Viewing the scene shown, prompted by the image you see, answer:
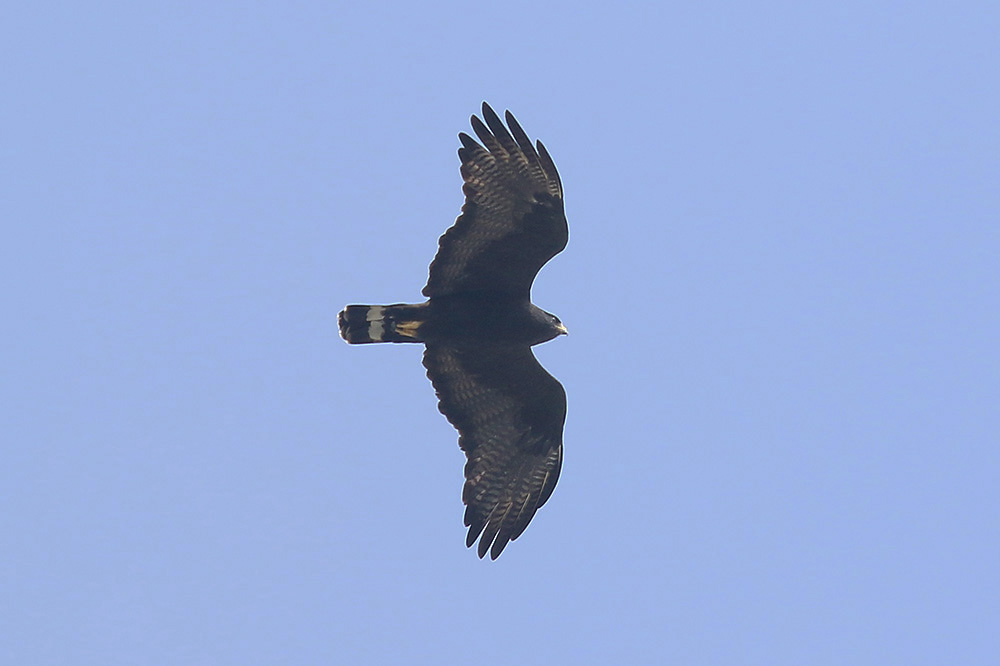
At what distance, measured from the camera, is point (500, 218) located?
1853cm

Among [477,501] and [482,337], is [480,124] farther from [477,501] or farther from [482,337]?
[477,501]

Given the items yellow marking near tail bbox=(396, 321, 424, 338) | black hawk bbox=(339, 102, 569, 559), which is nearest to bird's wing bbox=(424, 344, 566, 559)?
black hawk bbox=(339, 102, 569, 559)

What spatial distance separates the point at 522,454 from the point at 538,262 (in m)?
2.40

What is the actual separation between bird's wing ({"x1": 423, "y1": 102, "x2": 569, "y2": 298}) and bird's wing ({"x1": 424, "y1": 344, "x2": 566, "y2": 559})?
40.4 inches

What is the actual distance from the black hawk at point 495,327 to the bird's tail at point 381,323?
11 mm

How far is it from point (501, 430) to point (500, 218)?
272cm

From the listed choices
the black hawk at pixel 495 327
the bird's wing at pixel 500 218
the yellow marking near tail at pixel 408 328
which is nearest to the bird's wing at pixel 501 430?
the black hawk at pixel 495 327

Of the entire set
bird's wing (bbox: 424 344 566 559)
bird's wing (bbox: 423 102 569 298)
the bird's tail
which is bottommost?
bird's wing (bbox: 424 344 566 559)

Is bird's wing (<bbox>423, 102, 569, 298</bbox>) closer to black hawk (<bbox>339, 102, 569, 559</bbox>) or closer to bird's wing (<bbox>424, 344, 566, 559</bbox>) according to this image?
black hawk (<bbox>339, 102, 569, 559</bbox>)

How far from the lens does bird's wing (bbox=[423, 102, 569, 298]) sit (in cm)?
1828

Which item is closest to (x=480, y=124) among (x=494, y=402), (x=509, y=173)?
(x=509, y=173)

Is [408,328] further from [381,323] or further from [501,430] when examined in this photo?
[501,430]

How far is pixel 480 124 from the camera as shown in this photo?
60.0 ft

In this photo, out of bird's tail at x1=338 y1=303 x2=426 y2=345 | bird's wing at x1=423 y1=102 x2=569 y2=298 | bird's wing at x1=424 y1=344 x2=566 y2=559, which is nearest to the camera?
bird's wing at x1=423 y1=102 x2=569 y2=298
